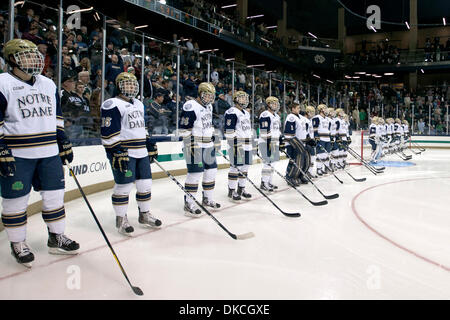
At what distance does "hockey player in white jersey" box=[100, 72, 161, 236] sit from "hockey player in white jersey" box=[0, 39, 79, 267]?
53cm

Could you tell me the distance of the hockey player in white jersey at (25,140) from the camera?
251 centimetres

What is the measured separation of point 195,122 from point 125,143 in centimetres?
105

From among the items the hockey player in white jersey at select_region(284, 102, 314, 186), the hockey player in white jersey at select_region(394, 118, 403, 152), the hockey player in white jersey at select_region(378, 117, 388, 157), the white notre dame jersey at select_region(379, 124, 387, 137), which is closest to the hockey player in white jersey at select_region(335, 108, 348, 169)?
the hockey player in white jersey at select_region(284, 102, 314, 186)

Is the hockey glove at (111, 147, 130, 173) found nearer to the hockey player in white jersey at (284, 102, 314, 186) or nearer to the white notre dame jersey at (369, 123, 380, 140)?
the hockey player in white jersey at (284, 102, 314, 186)

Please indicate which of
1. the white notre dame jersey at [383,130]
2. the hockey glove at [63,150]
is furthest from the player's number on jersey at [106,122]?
the white notre dame jersey at [383,130]

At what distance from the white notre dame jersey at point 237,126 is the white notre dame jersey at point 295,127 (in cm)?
143

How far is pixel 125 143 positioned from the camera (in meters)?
3.35

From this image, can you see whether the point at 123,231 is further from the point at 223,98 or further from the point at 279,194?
the point at 223,98

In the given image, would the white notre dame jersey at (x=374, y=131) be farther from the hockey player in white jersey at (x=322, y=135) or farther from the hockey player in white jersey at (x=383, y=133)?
the hockey player in white jersey at (x=322, y=135)

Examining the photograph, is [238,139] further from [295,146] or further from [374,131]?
[374,131]

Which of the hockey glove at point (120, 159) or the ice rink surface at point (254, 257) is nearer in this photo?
the ice rink surface at point (254, 257)

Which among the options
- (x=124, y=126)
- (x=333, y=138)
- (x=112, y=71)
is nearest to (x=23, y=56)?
(x=124, y=126)
